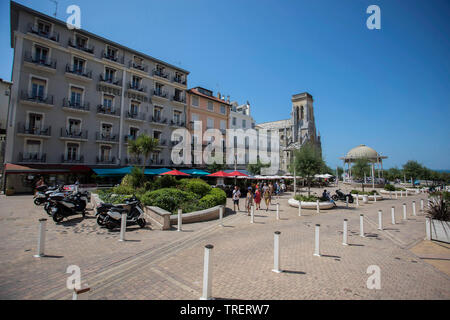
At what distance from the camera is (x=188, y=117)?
3250 centimetres

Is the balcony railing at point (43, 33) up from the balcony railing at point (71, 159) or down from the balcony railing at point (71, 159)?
up

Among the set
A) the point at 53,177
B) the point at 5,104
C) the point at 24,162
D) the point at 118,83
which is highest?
the point at 118,83

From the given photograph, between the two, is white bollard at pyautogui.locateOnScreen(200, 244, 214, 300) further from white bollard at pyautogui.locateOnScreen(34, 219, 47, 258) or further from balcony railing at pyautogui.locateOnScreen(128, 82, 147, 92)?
balcony railing at pyautogui.locateOnScreen(128, 82, 147, 92)

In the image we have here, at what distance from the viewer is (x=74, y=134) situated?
73.2 feet

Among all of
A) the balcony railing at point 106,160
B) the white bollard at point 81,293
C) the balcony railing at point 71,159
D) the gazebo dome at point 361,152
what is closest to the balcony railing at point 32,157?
the balcony railing at point 71,159

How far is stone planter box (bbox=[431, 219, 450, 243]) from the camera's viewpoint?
7.76 meters

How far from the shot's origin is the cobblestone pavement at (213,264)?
396 cm

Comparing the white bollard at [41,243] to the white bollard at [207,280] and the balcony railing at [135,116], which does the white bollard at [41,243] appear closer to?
the white bollard at [207,280]

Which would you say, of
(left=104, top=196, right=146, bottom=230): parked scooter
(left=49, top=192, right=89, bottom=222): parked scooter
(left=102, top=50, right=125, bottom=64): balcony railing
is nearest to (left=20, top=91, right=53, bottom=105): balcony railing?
(left=102, top=50, right=125, bottom=64): balcony railing

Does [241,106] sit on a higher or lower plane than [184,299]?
higher

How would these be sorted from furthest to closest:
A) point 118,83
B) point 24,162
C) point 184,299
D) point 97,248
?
point 118,83 < point 24,162 < point 97,248 < point 184,299
